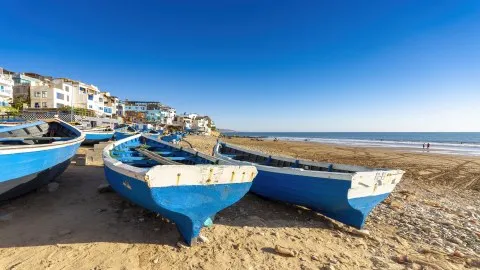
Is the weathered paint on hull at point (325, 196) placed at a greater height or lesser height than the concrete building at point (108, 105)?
lesser

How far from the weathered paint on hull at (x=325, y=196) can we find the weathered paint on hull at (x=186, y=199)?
1.70 metres

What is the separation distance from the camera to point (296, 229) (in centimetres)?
512

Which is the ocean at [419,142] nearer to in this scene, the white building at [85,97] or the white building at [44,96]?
the white building at [85,97]

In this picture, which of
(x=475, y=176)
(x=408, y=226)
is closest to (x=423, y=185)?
(x=475, y=176)

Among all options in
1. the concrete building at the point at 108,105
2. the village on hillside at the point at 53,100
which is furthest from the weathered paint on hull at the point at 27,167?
the concrete building at the point at 108,105

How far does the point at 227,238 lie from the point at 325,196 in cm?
237

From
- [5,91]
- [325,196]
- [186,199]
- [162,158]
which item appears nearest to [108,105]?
[5,91]

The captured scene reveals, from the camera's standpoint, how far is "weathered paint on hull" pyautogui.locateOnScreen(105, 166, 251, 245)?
11.5ft

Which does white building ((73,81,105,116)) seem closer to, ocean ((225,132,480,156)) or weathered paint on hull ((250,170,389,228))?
weathered paint on hull ((250,170,389,228))

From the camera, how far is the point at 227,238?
4.45 meters

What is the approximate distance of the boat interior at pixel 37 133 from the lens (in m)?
7.78

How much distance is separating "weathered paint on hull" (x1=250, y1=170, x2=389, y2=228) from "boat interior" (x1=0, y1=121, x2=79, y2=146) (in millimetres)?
7916

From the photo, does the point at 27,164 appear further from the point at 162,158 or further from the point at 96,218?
the point at 162,158

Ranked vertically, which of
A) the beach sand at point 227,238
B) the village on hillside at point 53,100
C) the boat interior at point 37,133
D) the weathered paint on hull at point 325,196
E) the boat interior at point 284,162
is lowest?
the beach sand at point 227,238
